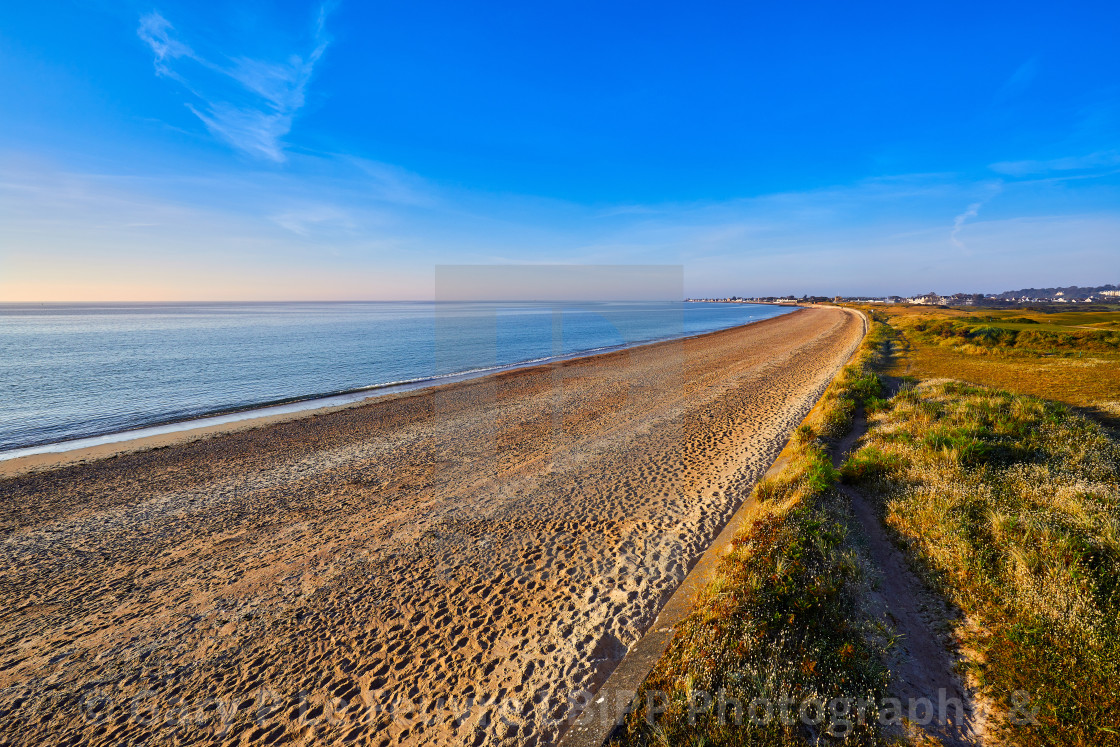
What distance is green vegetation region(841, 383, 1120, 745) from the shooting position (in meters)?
3.77

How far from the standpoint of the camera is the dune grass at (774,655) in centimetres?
374

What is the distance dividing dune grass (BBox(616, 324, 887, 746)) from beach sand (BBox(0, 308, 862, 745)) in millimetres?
976

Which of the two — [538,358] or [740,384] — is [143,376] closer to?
[538,358]

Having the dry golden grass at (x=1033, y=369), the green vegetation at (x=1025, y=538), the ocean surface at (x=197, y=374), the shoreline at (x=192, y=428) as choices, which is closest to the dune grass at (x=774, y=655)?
the green vegetation at (x=1025, y=538)

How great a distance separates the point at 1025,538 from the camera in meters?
5.34

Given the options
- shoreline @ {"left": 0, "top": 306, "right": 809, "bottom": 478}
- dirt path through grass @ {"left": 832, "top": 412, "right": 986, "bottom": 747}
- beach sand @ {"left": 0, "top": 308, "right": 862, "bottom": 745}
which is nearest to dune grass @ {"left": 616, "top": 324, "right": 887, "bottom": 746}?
dirt path through grass @ {"left": 832, "top": 412, "right": 986, "bottom": 747}

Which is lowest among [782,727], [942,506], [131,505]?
[131,505]

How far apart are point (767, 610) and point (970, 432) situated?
7985 millimetres

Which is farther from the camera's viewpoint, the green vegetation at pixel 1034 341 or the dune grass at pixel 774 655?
the green vegetation at pixel 1034 341

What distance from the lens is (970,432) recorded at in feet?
29.7

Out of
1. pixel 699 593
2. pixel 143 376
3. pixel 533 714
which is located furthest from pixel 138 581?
pixel 143 376

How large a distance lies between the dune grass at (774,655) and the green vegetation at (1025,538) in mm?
1109

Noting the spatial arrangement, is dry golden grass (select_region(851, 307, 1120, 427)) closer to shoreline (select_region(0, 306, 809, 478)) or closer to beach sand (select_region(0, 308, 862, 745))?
beach sand (select_region(0, 308, 862, 745))

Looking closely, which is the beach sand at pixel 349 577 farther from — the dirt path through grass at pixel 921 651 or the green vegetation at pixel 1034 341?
the green vegetation at pixel 1034 341
